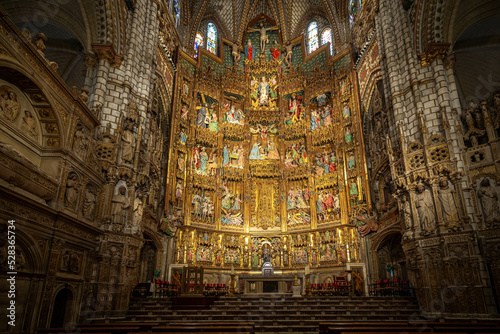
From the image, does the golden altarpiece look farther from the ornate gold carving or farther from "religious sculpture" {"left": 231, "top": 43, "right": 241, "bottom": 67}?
"religious sculpture" {"left": 231, "top": 43, "right": 241, "bottom": 67}

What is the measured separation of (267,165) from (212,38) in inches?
512

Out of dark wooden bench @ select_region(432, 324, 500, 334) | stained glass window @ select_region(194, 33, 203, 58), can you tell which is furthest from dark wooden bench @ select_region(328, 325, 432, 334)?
stained glass window @ select_region(194, 33, 203, 58)

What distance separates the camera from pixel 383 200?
2073cm

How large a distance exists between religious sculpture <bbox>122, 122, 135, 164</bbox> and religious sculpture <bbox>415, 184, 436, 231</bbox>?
12.7 metres

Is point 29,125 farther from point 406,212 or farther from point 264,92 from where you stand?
point 264,92

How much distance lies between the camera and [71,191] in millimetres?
12336

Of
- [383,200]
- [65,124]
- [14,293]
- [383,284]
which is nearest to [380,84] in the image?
[383,200]

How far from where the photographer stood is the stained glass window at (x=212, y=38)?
100 ft

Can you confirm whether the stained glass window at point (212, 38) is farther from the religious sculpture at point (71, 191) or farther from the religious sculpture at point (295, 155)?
the religious sculpture at point (71, 191)

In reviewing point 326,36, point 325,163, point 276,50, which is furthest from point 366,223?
point 276,50

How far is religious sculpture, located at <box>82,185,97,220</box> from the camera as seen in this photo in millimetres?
13219

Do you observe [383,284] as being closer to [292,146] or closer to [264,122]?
[292,146]

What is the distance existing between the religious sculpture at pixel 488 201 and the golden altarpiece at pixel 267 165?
8.22m

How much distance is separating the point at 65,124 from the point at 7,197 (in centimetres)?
424
